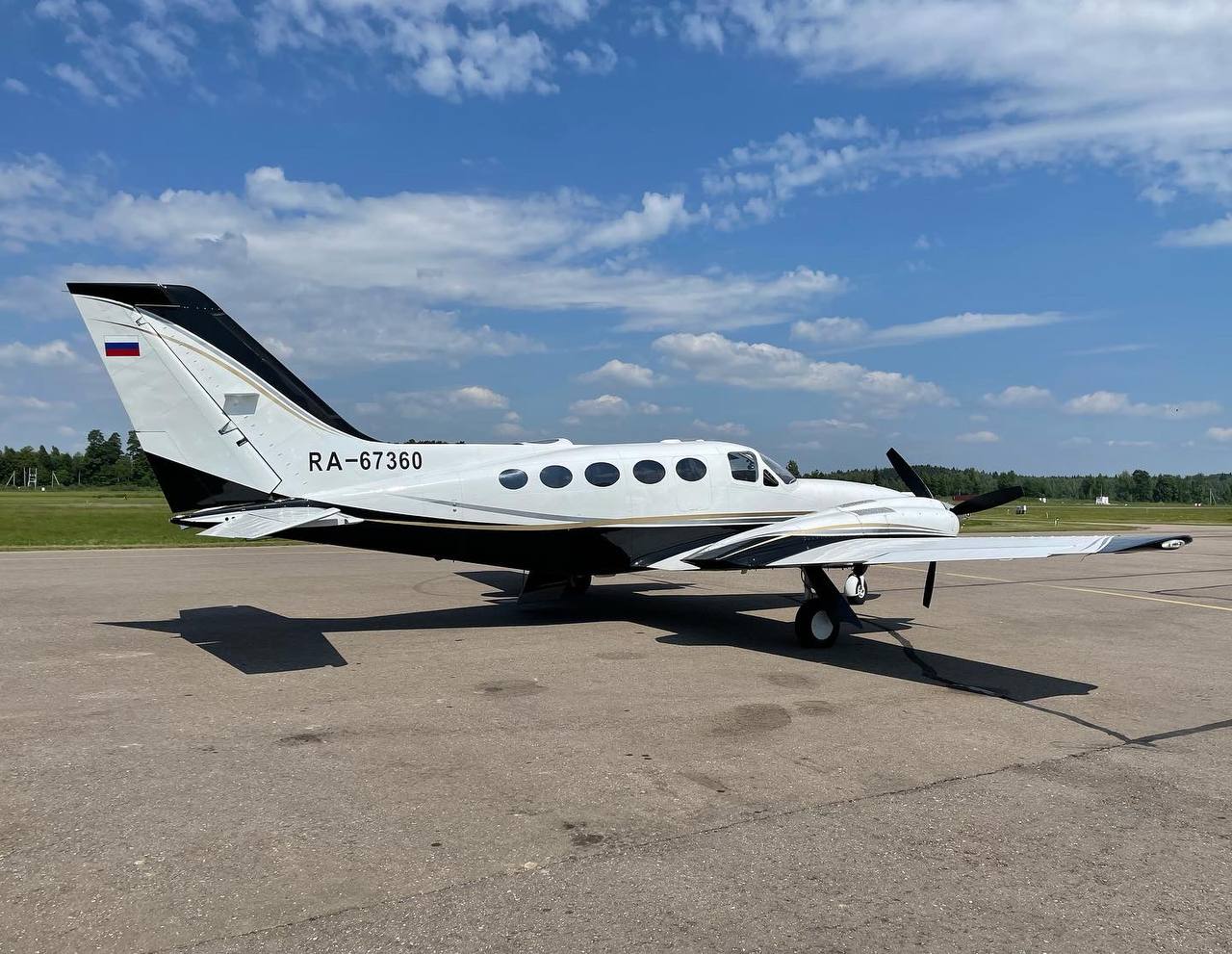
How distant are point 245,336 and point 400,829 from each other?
29.6 feet

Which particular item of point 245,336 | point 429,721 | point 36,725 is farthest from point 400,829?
point 245,336

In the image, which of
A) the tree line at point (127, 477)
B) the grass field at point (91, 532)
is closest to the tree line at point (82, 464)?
the tree line at point (127, 477)

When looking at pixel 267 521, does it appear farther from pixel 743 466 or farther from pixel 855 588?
pixel 855 588

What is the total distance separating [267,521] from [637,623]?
6.10 metres

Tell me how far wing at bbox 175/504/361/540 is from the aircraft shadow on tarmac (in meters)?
1.67

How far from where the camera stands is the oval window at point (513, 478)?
12883 millimetres

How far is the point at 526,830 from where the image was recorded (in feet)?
18.0

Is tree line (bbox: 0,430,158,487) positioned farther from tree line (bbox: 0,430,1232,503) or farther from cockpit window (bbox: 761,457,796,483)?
cockpit window (bbox: 761,457,796,483)

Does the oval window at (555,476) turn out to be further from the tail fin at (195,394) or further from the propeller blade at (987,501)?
the propeller blade at (987,501)

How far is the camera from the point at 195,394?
11.8 m

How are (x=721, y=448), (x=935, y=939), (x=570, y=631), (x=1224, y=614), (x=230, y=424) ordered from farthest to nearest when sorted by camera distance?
(x=1224, y=614), (x=721, y=448), (x=570, y=631), (x=230, y=424), (x=935, y=939)

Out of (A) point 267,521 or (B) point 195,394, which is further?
(B) point 195,394

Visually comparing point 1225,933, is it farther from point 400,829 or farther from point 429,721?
point 429,721

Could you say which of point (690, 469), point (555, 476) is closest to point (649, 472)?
point (690, 469)
